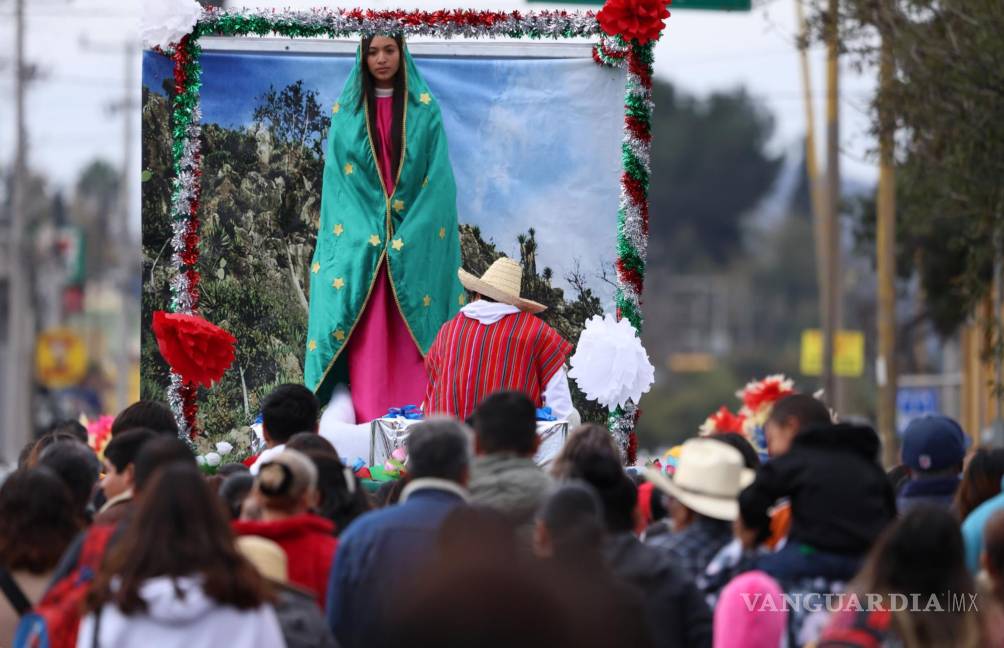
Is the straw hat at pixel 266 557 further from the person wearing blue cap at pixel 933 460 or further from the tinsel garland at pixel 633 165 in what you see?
the tinsel garland at pixel 633 165

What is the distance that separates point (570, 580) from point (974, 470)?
3.26 meters

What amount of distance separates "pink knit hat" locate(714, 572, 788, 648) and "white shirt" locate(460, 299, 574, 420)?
4.84 metres

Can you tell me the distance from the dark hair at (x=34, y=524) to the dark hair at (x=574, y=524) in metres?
1.76

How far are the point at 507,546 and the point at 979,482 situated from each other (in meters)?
3.98

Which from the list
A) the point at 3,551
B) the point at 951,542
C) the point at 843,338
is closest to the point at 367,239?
the point at 3,551

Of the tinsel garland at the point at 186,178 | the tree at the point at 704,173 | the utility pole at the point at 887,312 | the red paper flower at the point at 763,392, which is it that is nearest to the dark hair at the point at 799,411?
the tinsel garland at the point at 186,178

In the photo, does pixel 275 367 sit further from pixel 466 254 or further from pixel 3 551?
pixel 3 551

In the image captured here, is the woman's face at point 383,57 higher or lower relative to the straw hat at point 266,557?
higher

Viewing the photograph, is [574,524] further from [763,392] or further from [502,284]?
[763,392]

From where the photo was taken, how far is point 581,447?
22.1ft

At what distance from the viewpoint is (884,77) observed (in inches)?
691

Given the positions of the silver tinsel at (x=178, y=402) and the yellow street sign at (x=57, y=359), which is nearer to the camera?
the silver tinsel at (x=178, y=402)

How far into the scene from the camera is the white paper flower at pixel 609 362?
10719mm
